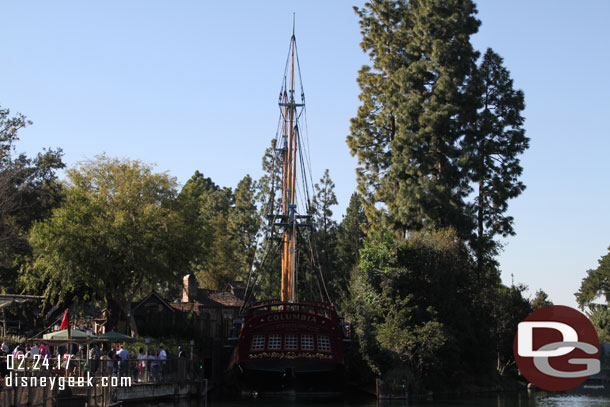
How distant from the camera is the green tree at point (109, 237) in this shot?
44.3 m

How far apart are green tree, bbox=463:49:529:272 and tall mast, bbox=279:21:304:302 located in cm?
1217

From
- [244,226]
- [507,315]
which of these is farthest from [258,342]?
[244,226]

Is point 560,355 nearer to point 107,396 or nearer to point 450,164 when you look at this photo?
point 450,164

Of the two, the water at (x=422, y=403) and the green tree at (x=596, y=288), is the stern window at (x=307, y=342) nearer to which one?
the water at (x=422, y=403)

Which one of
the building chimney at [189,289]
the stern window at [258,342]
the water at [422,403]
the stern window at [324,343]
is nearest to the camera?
the water at [422,403]

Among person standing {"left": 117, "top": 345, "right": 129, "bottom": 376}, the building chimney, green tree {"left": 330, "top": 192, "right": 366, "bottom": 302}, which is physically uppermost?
green tree {"left": 330, "top": 192, "right": 366, "bottom": 302}

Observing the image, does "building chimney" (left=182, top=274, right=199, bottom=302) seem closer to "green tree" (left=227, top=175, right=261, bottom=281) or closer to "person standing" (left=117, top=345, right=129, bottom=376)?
"green tree" (left=227, top=175, right=261, bottom=281)

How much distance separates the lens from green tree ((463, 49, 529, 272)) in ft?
167

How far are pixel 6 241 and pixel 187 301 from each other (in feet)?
100

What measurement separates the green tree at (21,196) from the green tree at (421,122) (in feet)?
69.8

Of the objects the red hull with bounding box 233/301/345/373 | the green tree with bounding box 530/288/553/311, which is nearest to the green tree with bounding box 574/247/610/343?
the green tree with bounding box 530/288/553/311

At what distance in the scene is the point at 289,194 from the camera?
54.1m

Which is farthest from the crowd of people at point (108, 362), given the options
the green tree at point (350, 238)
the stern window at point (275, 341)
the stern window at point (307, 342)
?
the green tree at point (350, 238)

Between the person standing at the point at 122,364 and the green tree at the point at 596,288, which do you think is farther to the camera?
the green tree at the point at 596,288
